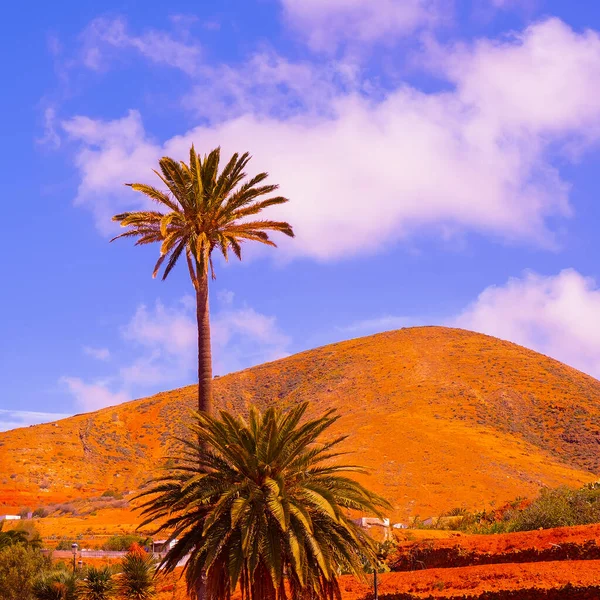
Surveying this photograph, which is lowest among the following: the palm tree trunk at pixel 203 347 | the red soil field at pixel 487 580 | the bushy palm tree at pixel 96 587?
the bushy palm tree at pixel 96 587

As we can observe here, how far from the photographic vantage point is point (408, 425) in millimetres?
70562

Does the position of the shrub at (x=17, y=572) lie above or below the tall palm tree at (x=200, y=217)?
below

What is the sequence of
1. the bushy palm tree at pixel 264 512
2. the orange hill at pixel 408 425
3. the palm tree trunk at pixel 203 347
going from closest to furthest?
the bushy palm tree at pixel 264 512 < the palm tree trunk at pixel 203 347 < the orange hill at pixel 408 425

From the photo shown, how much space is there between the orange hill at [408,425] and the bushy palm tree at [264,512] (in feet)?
116

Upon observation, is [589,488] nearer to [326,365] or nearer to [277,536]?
[277,536]

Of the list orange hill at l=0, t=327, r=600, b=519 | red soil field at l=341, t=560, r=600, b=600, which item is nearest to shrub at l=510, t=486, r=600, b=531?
red soil field at l=341, t=560, r=600, b=600

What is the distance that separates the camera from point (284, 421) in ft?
60.0

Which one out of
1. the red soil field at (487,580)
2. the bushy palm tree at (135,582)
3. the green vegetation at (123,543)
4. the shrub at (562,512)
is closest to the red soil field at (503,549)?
the red soil field at (487,580)

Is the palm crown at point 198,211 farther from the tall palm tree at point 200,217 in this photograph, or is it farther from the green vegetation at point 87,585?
the green vegetation at point 87,585

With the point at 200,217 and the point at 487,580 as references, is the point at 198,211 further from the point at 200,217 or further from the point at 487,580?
the point at 487,580

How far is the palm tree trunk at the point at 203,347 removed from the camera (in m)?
21.4

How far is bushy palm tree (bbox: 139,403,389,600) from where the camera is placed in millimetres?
16469

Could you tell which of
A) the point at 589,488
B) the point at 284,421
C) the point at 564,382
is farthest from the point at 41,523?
the point at 564,382

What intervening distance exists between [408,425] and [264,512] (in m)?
55.1
